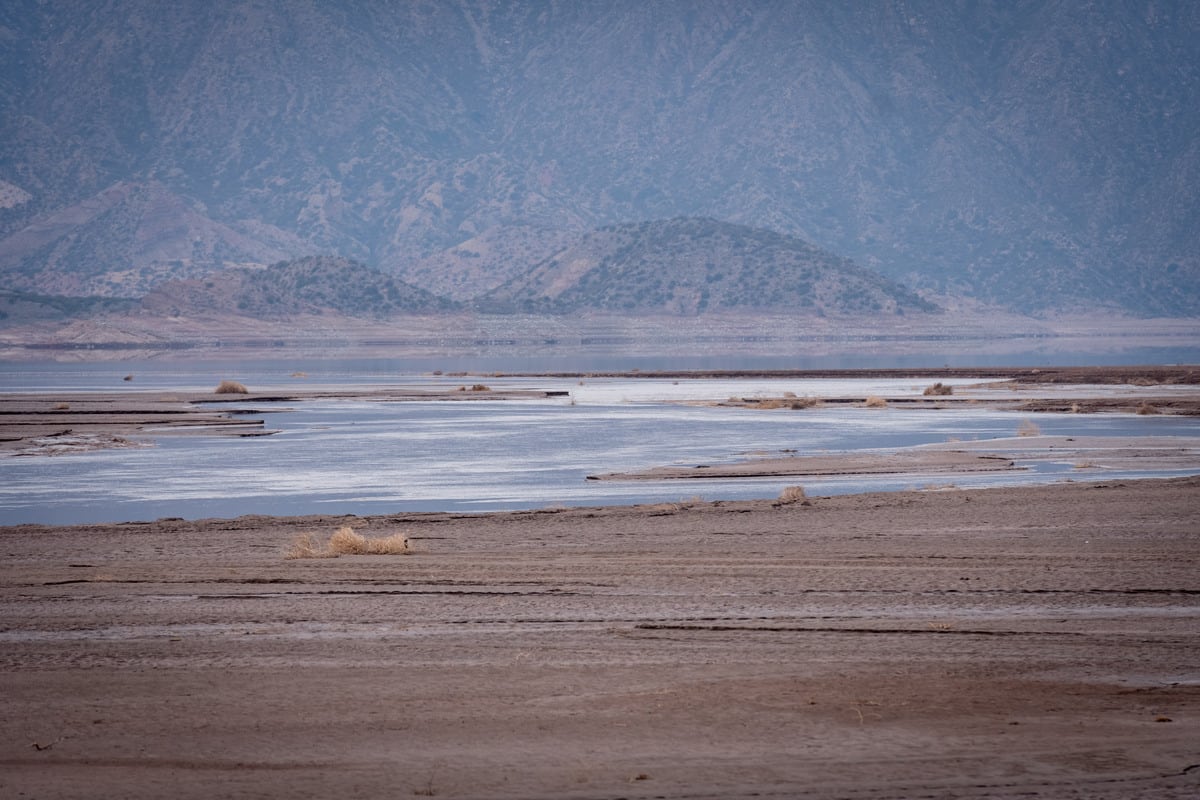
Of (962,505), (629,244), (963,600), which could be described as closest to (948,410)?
(962,505)

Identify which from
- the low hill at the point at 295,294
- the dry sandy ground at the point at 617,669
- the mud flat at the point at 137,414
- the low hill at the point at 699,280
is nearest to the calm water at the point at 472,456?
the mud flat at the point at 137,414

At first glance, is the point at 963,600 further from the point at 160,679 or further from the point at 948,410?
the point at 948,410

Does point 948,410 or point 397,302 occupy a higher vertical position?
point 397,302

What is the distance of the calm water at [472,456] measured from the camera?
2580 centimetres

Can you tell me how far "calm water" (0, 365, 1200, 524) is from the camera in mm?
25797

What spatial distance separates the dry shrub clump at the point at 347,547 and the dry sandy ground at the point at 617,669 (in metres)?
0.21

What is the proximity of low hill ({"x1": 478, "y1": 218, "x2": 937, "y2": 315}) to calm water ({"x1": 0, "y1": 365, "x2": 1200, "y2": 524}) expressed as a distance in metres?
115

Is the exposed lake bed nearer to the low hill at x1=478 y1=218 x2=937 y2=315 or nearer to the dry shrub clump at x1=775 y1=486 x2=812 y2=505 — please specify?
the dry shrub clump at x1=775 y1=486 x2=812 y2=505

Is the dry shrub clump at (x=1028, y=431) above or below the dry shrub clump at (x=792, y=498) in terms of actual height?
above

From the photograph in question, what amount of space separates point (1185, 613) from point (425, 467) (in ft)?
70.9

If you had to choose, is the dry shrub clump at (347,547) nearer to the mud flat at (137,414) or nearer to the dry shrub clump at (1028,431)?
the mud flat at (137,414)

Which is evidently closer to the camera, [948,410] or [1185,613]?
[1185,613]

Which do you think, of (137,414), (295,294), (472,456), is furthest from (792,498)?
(295,294)

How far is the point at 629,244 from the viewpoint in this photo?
193 meters
